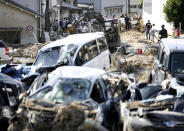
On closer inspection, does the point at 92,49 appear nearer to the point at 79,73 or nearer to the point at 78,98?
the point at 79,73

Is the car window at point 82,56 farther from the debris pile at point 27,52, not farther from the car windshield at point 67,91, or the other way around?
the debris pile at point 27,52

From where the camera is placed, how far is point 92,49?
12.3 metres

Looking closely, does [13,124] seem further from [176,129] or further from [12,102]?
[176,129]

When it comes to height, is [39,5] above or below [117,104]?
above

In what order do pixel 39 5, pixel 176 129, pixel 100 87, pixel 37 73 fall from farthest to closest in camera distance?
pixel 39 5 → pixel 37 73 → pixel 100 87 → pixel 176 129

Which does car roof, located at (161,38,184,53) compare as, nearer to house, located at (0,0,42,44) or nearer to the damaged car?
the damaged car

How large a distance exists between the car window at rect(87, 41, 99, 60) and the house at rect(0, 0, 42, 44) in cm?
1418

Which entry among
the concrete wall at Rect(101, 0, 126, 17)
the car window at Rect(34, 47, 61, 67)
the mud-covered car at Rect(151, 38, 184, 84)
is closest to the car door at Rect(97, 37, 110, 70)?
the car window at Rect(34, 47, 61, 67)

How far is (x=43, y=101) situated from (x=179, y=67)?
4211 millimetres

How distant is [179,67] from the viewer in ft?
27.7

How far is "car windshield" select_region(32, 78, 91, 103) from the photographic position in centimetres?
628

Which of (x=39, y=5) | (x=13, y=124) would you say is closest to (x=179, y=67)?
(x=13, y=124)

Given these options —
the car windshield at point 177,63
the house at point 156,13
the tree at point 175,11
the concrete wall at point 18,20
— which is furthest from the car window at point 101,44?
the house at point 156,13

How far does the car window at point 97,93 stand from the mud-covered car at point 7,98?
178 centimetres
